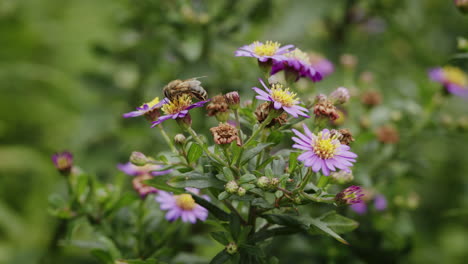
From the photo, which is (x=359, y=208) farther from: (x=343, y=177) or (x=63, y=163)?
(x=63, y=163)

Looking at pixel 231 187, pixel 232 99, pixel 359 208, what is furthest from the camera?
pixel 359 208

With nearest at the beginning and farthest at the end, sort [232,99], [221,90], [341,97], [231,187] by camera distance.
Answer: [231,187] < [232,99] < [341,97] < [221,90]

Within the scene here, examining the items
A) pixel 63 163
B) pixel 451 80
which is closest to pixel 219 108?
pixel 63 163

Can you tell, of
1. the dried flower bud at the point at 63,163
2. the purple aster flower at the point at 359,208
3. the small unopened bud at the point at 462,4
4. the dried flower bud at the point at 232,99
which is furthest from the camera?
the purple aster flower at the point at 359,208

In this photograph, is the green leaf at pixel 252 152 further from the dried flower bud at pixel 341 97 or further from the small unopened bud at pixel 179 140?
the dried flower bud at pixel 341 97

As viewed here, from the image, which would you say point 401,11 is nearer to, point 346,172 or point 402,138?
point 402,138

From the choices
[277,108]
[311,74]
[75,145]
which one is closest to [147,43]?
[75,145]

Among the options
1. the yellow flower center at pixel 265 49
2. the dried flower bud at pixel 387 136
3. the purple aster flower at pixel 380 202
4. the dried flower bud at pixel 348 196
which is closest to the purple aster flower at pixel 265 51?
the yellow flower center at pixel 265 49
